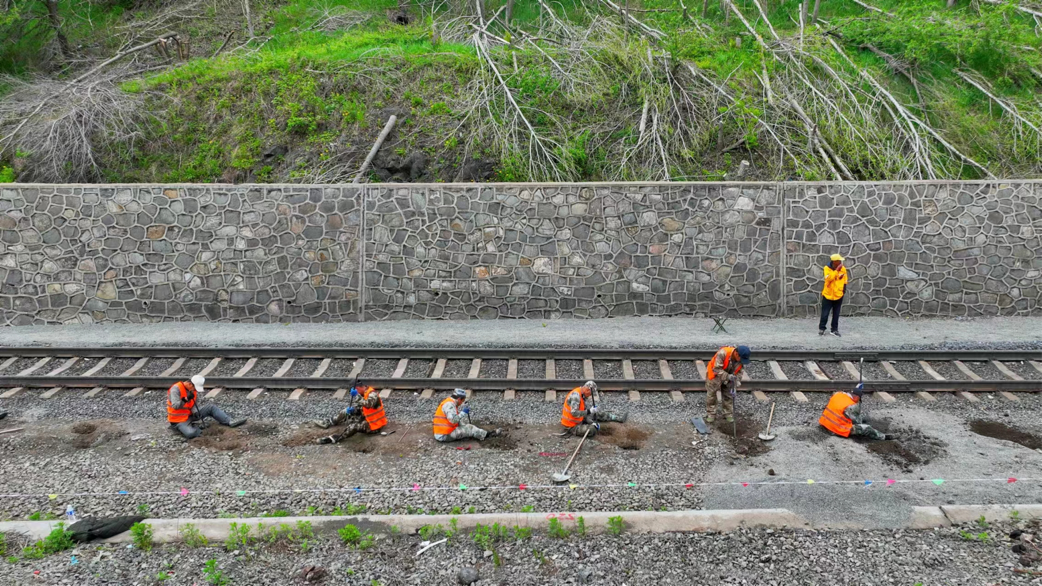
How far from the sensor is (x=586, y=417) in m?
8.06

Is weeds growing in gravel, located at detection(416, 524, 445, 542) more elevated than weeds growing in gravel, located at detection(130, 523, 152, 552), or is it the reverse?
weeds growing in gravel, located at detection(416, 524, 445, 542)

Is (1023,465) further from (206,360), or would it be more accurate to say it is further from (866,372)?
(206,360)

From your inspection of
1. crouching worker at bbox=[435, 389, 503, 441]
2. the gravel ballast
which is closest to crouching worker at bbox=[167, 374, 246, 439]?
the gravel ballast

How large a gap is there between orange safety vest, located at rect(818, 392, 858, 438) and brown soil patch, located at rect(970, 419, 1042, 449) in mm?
1640

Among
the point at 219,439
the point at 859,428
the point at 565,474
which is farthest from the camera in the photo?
the point at 219,439

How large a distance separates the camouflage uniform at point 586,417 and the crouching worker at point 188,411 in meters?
4.20

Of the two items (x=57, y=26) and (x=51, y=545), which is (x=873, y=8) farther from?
(x=57, y=26)

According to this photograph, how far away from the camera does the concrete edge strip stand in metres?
5.94

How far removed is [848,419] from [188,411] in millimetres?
7887

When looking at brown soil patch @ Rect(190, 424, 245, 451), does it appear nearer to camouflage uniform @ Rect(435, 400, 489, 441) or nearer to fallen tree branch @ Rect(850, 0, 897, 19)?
camouflage uniform @ Rect(435, 400, 489, 441)

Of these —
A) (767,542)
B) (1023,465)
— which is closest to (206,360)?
(767,542)

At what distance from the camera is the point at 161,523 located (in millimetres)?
5988

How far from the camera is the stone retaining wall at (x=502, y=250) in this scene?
40.0 feet

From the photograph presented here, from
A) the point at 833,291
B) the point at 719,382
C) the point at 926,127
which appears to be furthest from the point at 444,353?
the point at 926,127
